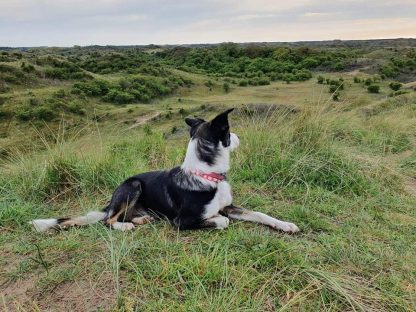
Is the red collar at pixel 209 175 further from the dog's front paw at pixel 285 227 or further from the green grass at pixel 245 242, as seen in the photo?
the dog's front paw at pixel 285 227

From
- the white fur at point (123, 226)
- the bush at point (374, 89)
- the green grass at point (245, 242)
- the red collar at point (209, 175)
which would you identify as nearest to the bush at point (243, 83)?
the bush at point (374, 89)

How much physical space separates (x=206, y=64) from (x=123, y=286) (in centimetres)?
5247

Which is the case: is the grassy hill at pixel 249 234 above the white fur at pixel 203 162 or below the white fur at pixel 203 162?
below

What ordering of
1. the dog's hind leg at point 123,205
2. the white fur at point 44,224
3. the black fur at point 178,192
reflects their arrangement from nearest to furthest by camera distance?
the black fur at point 178,192 → the white fur at point 44,224 → the dog's hind leg at point 123,205

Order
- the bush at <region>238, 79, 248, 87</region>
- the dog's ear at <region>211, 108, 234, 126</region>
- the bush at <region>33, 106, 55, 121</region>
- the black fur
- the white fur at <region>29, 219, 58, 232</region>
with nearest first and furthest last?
the dog's ear at <region>211, 108, 234, 126</region>, the black fur, the white fur at <region>29, 219, 58, 232</region>, the bush at <region>33, 106, 55, 121</region>, the bush at <region>238, 79, 248, 87</region>

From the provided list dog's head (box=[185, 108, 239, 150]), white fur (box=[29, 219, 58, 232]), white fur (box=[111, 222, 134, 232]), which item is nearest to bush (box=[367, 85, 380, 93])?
dog's head (box=[185, 108, 239, 150])

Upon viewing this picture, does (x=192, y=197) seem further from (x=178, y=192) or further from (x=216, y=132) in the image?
(x=216, y=132)

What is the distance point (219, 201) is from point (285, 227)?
2.10 ft

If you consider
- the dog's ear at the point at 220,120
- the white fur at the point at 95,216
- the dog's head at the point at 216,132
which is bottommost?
the white fur at the point at 95,216

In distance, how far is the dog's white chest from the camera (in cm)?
413

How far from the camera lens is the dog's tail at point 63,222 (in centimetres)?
427

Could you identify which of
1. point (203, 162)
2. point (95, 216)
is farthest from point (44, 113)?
point (203, 162)

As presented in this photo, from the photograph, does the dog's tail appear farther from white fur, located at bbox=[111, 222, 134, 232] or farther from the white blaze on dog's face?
the white blaze on dog's face

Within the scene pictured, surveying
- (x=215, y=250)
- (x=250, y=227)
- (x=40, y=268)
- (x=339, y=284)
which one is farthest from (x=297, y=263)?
(x=40, y=268)
